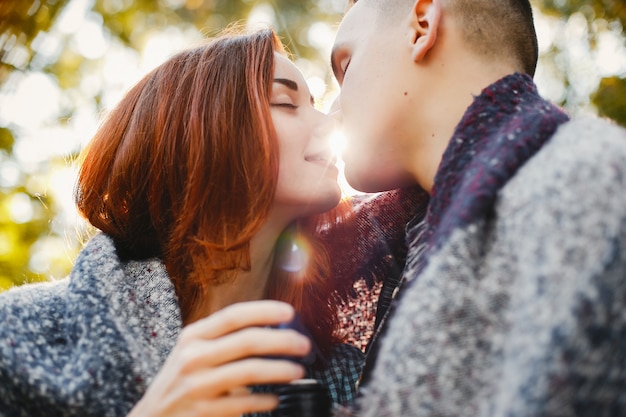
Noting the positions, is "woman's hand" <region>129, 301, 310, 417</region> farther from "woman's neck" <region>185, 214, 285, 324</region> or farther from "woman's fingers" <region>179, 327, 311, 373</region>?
"woman's neck" <region>185, 214, 285, 324</region>

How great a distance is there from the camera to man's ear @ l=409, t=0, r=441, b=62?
6.69 feet

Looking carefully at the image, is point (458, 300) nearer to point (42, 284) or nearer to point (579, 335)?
point (579, 335)

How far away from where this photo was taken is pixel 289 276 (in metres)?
2.58

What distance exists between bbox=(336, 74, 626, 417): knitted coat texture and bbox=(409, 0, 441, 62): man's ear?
724 mm

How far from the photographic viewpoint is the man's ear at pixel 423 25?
2.04 m

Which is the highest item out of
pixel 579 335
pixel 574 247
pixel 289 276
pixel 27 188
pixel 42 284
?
pixel 574 247

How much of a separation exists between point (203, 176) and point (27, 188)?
6.78 m

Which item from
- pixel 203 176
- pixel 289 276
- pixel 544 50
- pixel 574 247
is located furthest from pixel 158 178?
pixel 544 50

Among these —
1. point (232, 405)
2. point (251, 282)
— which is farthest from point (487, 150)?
point (251, 282)

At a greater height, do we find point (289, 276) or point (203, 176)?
point (203, 176)

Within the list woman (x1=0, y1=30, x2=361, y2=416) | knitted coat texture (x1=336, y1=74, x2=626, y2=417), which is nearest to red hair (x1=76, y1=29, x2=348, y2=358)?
woman (x1=0, y1=30, x2=361, y2=416)

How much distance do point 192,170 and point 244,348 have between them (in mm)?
1045

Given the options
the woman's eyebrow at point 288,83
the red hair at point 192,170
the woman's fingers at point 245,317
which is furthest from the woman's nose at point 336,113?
the woman's fingers at point 245,317

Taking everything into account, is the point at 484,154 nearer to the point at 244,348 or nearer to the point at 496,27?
the point at 244,348
